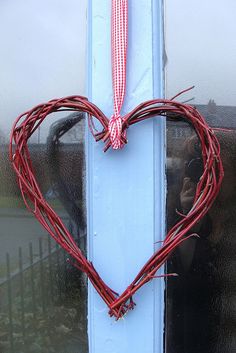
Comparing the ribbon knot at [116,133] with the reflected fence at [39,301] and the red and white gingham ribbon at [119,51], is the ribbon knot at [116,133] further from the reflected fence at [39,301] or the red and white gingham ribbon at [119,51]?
the reflected fence at [39,301]

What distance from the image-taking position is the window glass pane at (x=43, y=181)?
3.80 feet

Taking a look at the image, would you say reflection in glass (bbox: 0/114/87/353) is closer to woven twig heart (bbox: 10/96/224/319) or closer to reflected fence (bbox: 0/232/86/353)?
reflected fence (bbox: 0/232/86/353)

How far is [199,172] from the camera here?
1.10 meters

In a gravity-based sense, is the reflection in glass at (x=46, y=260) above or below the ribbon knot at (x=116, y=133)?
below

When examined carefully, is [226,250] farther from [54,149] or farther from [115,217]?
[54,149]

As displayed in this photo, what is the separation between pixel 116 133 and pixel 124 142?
0.10ft

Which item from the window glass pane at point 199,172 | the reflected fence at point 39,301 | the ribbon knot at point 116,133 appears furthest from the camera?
the reflected fence at point 39,301

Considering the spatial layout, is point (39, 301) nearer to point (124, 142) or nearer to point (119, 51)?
point (124, 142)

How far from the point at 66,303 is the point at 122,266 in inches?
11.4

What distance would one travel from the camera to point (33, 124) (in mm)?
1009

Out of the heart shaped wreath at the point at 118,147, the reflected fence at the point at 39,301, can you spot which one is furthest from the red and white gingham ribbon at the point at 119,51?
the reflected fence at the point at 39,301

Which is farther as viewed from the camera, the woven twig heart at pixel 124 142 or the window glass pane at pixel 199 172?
the window glass pane at pixel 199 172

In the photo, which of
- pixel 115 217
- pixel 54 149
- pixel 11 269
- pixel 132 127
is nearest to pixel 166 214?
pixel 115 217

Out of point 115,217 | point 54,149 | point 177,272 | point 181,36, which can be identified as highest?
point 181,36
